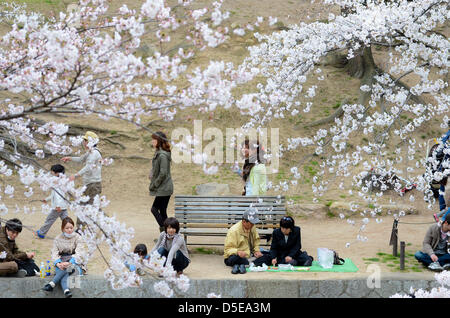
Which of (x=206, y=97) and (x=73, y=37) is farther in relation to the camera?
(x=73, y=37)

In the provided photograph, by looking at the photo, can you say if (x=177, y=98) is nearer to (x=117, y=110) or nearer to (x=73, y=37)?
(x=117, y=110)

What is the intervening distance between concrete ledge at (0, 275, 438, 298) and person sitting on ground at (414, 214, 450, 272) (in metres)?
0.44

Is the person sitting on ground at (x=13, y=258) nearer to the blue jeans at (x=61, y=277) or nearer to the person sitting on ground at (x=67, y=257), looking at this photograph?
the person sitting on ground at (x=67, y=257)

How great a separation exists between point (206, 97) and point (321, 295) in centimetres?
339

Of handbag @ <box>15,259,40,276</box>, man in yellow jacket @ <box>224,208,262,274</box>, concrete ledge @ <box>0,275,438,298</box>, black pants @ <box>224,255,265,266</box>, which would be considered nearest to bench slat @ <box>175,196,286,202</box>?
man in yellow jacket @ <box>224,208,262,274</box>

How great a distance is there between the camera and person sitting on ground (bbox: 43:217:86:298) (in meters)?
6.78

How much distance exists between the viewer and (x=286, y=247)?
763 centimetres

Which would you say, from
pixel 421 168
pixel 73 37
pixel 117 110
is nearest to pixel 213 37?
pixel 117 110

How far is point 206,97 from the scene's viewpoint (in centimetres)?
456

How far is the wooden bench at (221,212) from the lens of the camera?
838cm

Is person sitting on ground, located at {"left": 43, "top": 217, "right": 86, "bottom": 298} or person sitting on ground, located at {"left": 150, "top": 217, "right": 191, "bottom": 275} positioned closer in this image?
person sitting on ground, located at {"left": 43, "top": 217, "right": 86, "bottom": 298}

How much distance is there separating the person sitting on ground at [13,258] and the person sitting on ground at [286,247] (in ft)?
9.05

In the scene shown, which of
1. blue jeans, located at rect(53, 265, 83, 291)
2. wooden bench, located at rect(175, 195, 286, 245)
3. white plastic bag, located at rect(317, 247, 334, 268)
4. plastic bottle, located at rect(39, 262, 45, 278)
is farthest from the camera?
wooden bench, located at rect(175, 195, 286, 245)

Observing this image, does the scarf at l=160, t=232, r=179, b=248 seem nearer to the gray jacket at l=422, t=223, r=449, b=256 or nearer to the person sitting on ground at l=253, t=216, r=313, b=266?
the person sitting on ground at l=253, t=216, r=313, b=266
